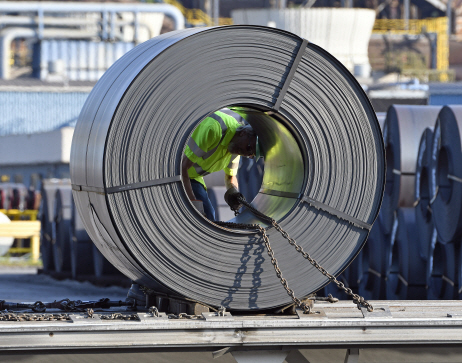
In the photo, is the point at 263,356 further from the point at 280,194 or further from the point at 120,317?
the point at 280,194

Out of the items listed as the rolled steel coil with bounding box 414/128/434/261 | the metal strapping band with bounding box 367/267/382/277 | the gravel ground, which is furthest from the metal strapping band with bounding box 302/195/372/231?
the gravel ground

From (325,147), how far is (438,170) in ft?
10.5

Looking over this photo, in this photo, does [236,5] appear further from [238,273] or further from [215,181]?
[238,273]

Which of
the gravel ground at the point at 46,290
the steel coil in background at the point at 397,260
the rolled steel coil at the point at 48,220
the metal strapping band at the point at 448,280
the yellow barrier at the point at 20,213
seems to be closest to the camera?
the metal strapping band at the point at 448,280

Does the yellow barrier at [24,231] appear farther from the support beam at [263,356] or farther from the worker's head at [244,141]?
the support beam at [263,356]

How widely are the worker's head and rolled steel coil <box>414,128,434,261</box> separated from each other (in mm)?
3102

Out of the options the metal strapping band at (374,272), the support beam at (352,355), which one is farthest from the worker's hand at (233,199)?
the metal strapping band at (374,272)

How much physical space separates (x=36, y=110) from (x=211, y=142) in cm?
2441

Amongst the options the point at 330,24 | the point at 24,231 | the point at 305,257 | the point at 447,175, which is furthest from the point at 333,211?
the point at 330,24

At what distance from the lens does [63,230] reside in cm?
1180

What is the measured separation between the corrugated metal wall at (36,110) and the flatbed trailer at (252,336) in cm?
2463

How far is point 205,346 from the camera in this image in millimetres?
3926

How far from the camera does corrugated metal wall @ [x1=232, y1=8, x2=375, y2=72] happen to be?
35688 mm

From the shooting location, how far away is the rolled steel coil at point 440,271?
7246 millimetres
